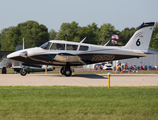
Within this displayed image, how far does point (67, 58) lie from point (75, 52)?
998mm

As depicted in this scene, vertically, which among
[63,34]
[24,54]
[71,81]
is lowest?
[71,81]

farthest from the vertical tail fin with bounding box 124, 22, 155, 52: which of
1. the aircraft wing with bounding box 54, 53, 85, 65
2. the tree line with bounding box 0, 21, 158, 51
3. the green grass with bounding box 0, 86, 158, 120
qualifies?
the tree line with bounding box 0, 21, 158, 51

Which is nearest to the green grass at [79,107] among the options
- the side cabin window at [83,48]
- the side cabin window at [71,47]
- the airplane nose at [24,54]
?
the airplane nose at [24,54]

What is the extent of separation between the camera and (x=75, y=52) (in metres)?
18.5

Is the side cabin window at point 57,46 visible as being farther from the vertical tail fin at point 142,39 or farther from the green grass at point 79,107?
the green grass at point 79,107

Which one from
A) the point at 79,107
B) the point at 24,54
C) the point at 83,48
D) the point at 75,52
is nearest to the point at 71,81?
the point at 75,52

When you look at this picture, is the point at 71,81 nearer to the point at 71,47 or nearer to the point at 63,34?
the point at 71,47

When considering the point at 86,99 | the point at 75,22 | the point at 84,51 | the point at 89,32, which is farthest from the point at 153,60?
the point at 75,22

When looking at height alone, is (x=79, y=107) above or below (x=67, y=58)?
below

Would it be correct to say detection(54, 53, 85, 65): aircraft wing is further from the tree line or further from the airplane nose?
the tree line

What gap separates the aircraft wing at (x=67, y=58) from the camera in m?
17.2

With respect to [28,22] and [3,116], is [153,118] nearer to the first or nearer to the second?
[3,116]

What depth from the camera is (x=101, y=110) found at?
266 inches

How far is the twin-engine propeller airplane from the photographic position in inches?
702
